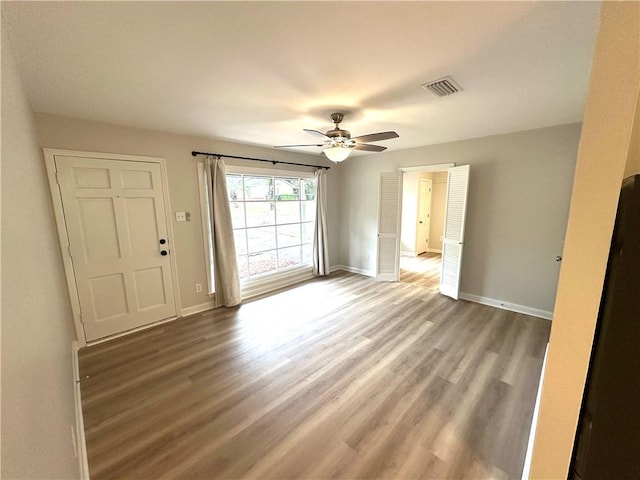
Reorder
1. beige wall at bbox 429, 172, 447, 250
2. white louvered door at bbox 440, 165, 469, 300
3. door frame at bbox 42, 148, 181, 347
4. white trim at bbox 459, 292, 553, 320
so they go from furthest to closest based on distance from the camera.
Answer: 1. beige wall at bbox 429, 172, 447, 250
2. white louvered door at bbox 440, 165, 469, 300
3. white trim at bbox 459, 292, 553, 320
4. door frame at bbox 42, 148, 181, 347

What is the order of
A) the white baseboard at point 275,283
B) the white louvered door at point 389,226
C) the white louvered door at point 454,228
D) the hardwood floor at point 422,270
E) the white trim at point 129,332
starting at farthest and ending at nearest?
the hardwood floor at point 422,270 → the white louvered door at point 389,226 → the white baseboard at point 275,283 → the white louvered door at point 454,228 → the white trim at point 129,332

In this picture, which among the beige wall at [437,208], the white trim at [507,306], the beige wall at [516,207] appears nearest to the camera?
the beige wall at [516,207]

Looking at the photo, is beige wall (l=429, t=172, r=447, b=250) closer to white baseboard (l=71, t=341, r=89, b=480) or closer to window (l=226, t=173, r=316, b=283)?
window (l=226, t=173, r=316, b=283)

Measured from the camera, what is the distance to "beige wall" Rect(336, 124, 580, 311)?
3021 mm

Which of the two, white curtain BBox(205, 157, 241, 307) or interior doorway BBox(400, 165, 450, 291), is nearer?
white curtain BBox(205, 157, 241, 307)

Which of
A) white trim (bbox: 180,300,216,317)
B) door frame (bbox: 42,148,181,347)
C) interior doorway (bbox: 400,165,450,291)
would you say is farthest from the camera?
interior doorway (bbox: 400,165,450,291)

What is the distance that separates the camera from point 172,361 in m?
2.46

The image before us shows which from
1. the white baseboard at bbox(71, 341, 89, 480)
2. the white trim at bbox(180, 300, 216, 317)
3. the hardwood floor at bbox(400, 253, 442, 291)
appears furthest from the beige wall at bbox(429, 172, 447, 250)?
the white baseboard at bbox(71, 341, 89, 480)

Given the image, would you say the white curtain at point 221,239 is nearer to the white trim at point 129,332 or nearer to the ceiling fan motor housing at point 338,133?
the white trim at point 129,332

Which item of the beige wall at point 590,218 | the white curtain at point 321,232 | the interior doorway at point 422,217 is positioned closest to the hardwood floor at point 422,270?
the interior doorway at point 422,217

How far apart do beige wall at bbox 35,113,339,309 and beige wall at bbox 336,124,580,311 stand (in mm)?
3153

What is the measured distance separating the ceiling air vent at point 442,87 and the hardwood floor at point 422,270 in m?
3.21

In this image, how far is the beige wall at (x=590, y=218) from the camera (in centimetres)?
84

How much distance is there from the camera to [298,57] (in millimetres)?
1504
